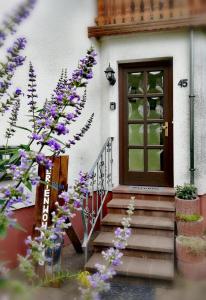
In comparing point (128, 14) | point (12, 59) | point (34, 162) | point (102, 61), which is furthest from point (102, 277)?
point (128, 14)

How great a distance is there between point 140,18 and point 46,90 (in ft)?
6.50

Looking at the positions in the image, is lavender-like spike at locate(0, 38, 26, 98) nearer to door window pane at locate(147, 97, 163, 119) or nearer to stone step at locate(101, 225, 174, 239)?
stone step at locate(101, 225, 174, 239)

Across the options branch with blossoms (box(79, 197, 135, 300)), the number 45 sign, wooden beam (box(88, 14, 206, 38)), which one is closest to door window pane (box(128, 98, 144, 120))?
the number 45 sign

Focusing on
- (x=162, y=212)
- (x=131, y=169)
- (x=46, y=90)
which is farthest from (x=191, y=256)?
(x=46, y=90)

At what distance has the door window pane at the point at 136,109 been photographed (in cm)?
512

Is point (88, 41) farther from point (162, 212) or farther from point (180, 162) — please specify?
point (162, 212)

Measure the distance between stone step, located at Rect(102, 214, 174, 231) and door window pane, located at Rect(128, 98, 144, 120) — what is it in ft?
5.68

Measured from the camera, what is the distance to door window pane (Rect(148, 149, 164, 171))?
16.6 ft

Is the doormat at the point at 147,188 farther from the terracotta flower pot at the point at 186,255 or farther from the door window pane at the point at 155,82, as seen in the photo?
the door window pane at the point at 155,82

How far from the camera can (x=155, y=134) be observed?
16.6ft

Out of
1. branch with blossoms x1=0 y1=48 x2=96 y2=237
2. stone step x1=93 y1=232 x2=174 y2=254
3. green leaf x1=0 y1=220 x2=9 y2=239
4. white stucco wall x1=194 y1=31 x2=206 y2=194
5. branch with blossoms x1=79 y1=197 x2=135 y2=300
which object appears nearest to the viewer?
green leaf x1=0 y1=220 x2=9 y2=239

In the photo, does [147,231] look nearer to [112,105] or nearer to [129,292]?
[129,292]

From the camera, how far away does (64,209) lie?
1.33 m

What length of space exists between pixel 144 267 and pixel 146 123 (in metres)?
2.43
